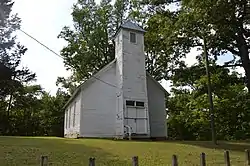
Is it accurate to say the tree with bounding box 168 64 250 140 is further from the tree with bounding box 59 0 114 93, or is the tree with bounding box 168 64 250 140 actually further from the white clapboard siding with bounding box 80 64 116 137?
the tree with bounding box 59 0 114 93

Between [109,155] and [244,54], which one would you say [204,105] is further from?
[109,155]

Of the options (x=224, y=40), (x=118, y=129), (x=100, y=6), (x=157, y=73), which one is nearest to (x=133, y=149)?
(x=118, y=129)

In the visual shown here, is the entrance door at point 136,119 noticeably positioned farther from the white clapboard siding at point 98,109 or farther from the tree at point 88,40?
the tree at point 88,40

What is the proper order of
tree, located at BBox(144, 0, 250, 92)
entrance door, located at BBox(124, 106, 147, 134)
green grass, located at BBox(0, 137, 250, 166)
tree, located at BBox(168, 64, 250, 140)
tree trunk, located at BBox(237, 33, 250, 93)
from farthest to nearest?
tree, located at BBox(168, 64, 250, 140)
tree trunk, located at BBox(237, 33, 250, 93)
entrance door, located at BBox(124, 106, 147, 134)
tree, located at BBox(144, 0, 250, 92)
green grass, located at BBox(0, 137, 250, 166)

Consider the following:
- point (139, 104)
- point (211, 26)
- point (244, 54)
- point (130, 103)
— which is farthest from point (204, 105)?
point (211, 26)

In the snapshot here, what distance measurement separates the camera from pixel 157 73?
32.8 meters

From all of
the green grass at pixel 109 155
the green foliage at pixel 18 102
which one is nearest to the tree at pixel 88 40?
the green foliage at pixel 18 102

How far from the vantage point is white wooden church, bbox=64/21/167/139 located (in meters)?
22.0

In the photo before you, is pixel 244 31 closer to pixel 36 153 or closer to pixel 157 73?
pixel 157 73

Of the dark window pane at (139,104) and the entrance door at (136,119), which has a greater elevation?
the dark window pane at (139,104)

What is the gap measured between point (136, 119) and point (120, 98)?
79.8 inches

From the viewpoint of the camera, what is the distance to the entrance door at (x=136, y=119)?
21.8 m

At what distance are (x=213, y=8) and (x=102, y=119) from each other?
1151 cm

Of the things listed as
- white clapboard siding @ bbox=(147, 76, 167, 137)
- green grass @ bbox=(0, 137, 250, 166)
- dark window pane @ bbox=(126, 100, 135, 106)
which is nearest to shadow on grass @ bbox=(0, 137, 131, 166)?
green grass @ bbox=(0, 137, 250, 166)
